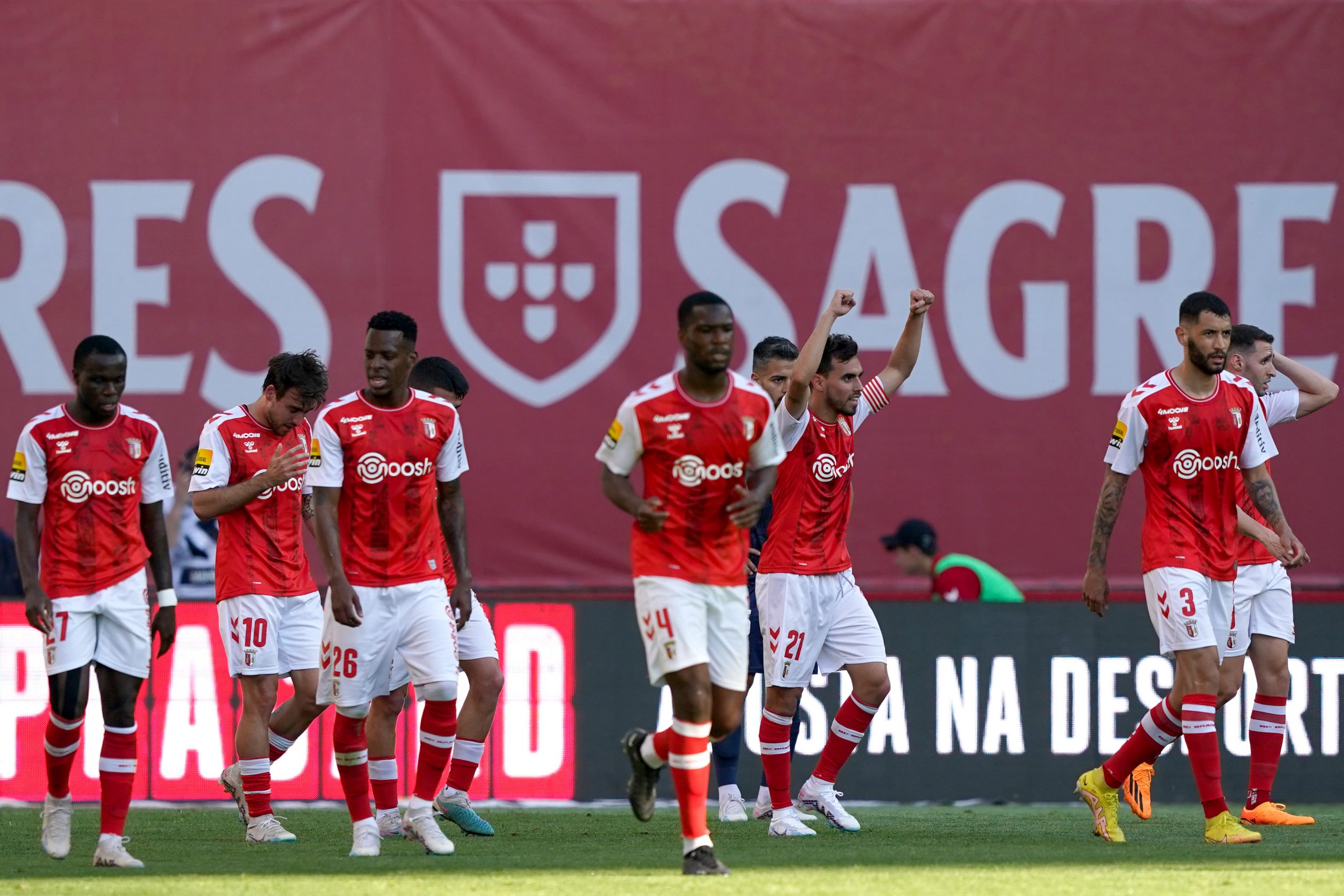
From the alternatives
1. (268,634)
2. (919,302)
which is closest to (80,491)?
(268,634)

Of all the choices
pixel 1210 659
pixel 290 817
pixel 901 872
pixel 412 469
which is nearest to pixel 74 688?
pixel 412 469

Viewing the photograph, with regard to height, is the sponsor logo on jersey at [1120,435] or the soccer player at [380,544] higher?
the sponsor logo on jersey at [1120,435]

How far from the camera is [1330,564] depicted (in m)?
12.9

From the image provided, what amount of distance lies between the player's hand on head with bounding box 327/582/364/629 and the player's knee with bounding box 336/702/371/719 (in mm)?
368

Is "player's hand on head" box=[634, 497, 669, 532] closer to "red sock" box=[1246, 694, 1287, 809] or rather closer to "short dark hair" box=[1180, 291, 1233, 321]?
"short dark hair" box=[1180, 291, 1233, 321]

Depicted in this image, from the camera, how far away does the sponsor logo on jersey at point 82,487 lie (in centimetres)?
744

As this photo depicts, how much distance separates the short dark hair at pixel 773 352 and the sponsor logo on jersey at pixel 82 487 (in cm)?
333

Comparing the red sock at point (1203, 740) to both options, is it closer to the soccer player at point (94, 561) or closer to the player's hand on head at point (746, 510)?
the player's hand on head at point (746, 510)

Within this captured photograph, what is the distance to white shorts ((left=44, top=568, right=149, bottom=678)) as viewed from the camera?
24.2 ft

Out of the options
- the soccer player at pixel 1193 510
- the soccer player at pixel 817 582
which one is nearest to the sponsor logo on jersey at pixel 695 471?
the soccer player at pixel 817 582

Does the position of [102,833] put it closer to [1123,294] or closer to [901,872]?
[901,872]

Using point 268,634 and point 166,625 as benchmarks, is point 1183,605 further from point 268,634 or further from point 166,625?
point 166,625

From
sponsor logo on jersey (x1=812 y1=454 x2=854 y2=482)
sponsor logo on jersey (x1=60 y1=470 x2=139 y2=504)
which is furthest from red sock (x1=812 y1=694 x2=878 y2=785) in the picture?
sponsor logo on jersey (x1=60 y1=470 x2=139 y2=504)

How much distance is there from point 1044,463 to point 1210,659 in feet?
18.0
